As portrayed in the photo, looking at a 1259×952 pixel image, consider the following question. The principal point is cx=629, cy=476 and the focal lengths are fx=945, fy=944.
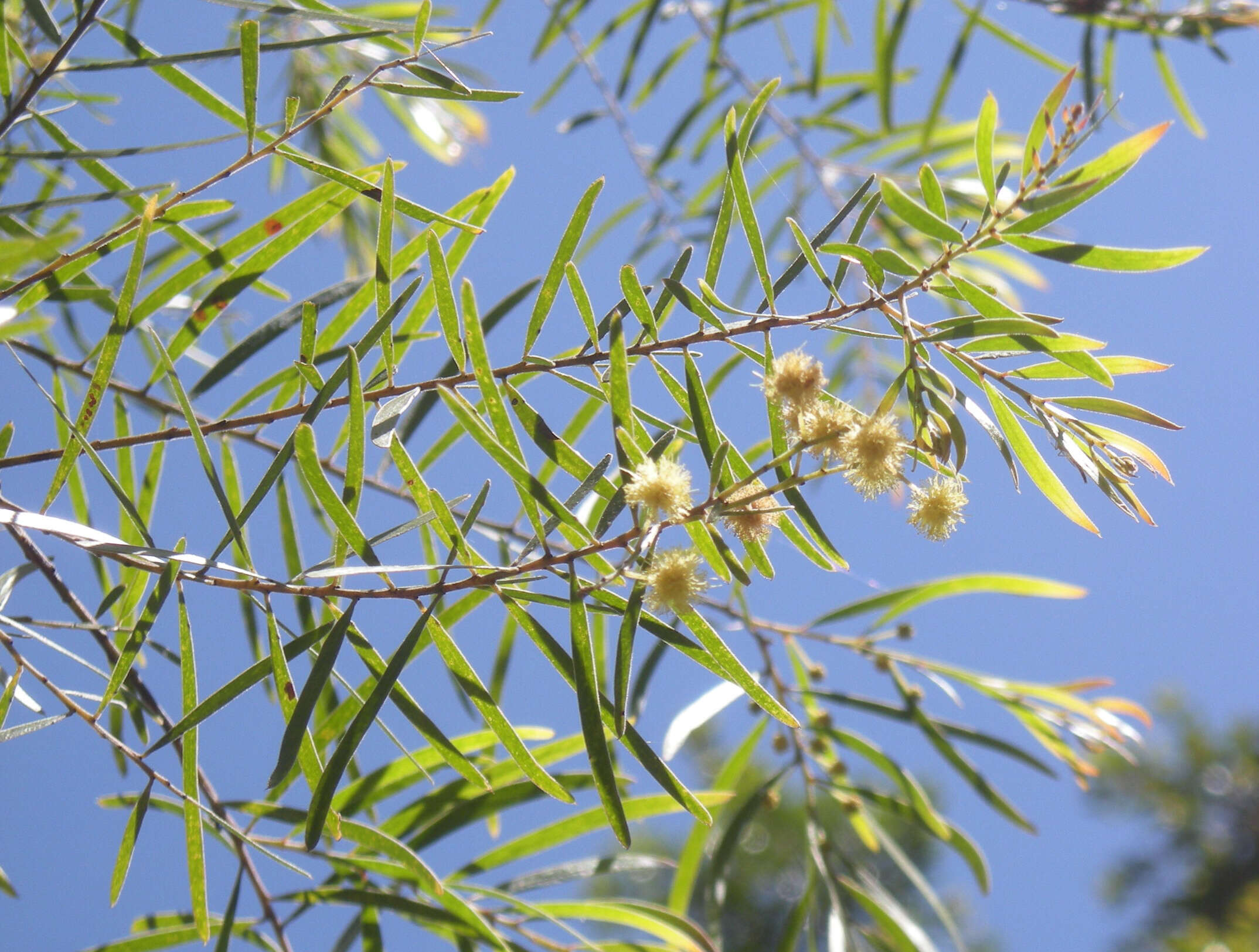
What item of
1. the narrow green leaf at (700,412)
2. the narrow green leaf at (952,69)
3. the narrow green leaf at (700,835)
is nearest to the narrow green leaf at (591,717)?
the narrow green leaf at (700,412)

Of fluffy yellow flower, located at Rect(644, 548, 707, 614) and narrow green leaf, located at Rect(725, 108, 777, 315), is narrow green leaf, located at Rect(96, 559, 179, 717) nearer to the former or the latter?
fluffy yellow flower, located at Rect(644, 548, 707, 614)

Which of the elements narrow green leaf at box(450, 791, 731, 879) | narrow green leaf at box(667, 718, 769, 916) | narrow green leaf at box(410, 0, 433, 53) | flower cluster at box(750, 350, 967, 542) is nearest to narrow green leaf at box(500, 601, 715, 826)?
flower cluster at box(750, 350, 967, 542)

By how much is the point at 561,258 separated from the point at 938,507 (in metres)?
0.29

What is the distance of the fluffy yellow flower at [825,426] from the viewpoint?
500 millimetres

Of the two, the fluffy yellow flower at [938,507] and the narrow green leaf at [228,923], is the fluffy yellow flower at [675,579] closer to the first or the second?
the fluffy yellow flower at [938,507]

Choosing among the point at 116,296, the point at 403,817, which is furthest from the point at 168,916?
the point at 116,296

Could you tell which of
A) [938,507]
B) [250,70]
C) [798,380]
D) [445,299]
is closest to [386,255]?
[445,299]

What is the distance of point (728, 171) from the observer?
1.89 ft

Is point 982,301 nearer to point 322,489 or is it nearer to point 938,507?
point 938,507

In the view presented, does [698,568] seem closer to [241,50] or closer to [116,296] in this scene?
[241,50]

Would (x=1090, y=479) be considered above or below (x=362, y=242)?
below

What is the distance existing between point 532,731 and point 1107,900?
4.06m

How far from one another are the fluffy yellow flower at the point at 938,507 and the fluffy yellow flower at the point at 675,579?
14 cm

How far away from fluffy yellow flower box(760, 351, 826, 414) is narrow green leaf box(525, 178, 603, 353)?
0.16 m
